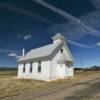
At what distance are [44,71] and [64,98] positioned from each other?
17.3 m

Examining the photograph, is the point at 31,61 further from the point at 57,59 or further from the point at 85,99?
the point at 85,99

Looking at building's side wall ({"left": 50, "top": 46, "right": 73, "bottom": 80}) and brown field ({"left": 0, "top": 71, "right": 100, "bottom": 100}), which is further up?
building's side wall ({"left": 50, "top": 46, "right": 73, "bottom": 80})

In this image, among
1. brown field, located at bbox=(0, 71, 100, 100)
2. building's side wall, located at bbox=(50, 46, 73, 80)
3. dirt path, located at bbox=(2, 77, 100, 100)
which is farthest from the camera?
building's side wall, located at bbox=(50, 46, 73, 80)

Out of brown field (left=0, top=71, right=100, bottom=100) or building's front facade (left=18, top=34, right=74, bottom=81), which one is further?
building's front facade (left=18, top=34, right=74, bottom=81)

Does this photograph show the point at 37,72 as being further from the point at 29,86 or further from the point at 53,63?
the point at 29,86

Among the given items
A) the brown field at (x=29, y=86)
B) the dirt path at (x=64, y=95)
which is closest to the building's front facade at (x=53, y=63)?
the brown field at (x=29, y=86)

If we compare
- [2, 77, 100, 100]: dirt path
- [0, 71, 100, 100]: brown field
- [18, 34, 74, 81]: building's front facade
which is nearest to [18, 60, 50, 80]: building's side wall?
[18, 34, 74, 81]: building's front facade

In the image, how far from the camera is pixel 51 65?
28.3 meters

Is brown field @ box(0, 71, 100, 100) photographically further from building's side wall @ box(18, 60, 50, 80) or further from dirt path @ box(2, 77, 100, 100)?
building's side wall @ box(18, 60, 50, 80)

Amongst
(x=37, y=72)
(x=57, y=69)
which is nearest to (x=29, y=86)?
(x=57, y=69)

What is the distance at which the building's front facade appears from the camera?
2840 cm

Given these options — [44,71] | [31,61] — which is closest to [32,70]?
[31,61]

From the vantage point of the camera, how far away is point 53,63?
94.2 feet

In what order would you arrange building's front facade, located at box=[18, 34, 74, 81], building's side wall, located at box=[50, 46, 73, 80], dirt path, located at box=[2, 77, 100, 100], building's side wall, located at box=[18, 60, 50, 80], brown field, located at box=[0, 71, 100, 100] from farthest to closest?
building's side wall, located at box=[50, 46, 73, 80] → building's front facade, located at box=[18, 34, 74, 81] → building's side wall, located at box=[18, 60, 50, 80] → brown field, located at box=[0, 71, 100, 100] → dirt path, located at box=[2, 77, 100, 100]
